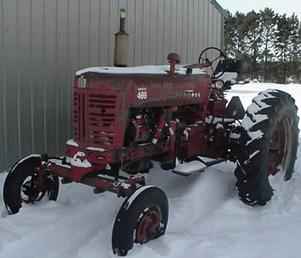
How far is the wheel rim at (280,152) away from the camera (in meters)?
4.86

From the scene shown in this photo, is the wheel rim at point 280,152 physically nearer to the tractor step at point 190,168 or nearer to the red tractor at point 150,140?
the red tractor at point 150,140

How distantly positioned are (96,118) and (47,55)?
199 cm

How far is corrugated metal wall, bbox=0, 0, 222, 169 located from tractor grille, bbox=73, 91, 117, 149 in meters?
1.56

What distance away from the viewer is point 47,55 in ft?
17.5

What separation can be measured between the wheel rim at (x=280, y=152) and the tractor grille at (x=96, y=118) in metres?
1.96

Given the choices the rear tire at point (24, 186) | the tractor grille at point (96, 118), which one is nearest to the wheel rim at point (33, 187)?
the rear tire at point (24, 186)

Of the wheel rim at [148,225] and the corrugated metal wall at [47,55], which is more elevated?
the corrugated metal wall at [47,55]

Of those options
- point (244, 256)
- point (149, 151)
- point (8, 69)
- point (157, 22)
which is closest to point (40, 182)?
point (149, 151)

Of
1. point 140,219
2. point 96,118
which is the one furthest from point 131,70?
point 140,219

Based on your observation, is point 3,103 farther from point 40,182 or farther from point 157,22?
point 157,22

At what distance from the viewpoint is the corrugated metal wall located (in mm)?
4969

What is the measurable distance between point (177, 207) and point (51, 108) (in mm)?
2176

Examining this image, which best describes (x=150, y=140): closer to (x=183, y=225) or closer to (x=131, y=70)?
(x=131, y=70)

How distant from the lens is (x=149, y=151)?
4004mm
